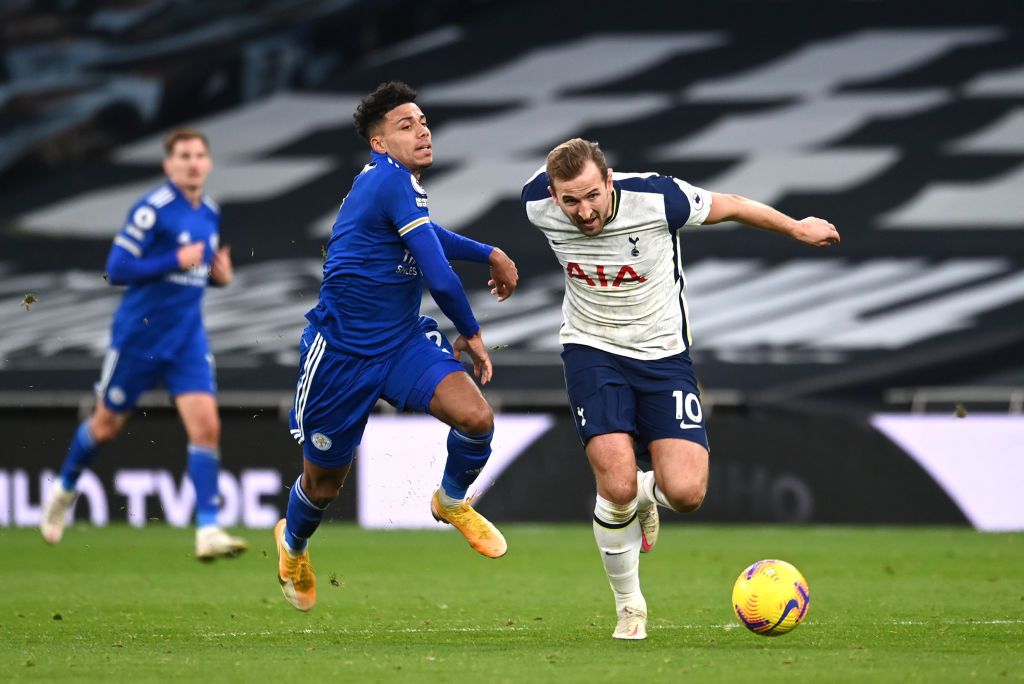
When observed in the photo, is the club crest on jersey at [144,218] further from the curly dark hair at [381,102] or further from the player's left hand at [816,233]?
the player's left hand at [816,233]

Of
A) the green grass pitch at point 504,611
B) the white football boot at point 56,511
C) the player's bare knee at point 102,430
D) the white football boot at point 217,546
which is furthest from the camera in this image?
the white football boot at point 56,511

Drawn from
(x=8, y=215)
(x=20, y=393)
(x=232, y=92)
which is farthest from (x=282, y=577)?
(x=232, y=92)

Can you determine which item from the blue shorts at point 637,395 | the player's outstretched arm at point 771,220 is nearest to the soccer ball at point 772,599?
the blue shorts at point 637,395

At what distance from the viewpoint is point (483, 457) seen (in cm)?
758

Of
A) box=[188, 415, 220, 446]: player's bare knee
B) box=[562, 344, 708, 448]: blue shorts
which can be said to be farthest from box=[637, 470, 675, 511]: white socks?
box=[188, 415, 220, 446]: player's bare knee

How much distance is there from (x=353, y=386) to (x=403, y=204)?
818 mm

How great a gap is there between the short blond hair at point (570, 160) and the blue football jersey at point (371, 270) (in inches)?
26.6

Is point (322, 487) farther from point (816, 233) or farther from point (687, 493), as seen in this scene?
point (816, 233)

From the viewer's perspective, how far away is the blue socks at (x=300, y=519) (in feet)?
24.9

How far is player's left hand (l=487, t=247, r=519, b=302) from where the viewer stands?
24.4 feet

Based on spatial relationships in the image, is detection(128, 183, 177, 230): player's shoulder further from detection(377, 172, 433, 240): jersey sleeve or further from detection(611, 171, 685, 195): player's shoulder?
detection(611, 171, 685, 195): player's shoulder

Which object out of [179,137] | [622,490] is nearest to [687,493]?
[622,490]

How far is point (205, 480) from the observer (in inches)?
404

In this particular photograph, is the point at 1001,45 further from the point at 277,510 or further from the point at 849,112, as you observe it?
the point at 277,510
